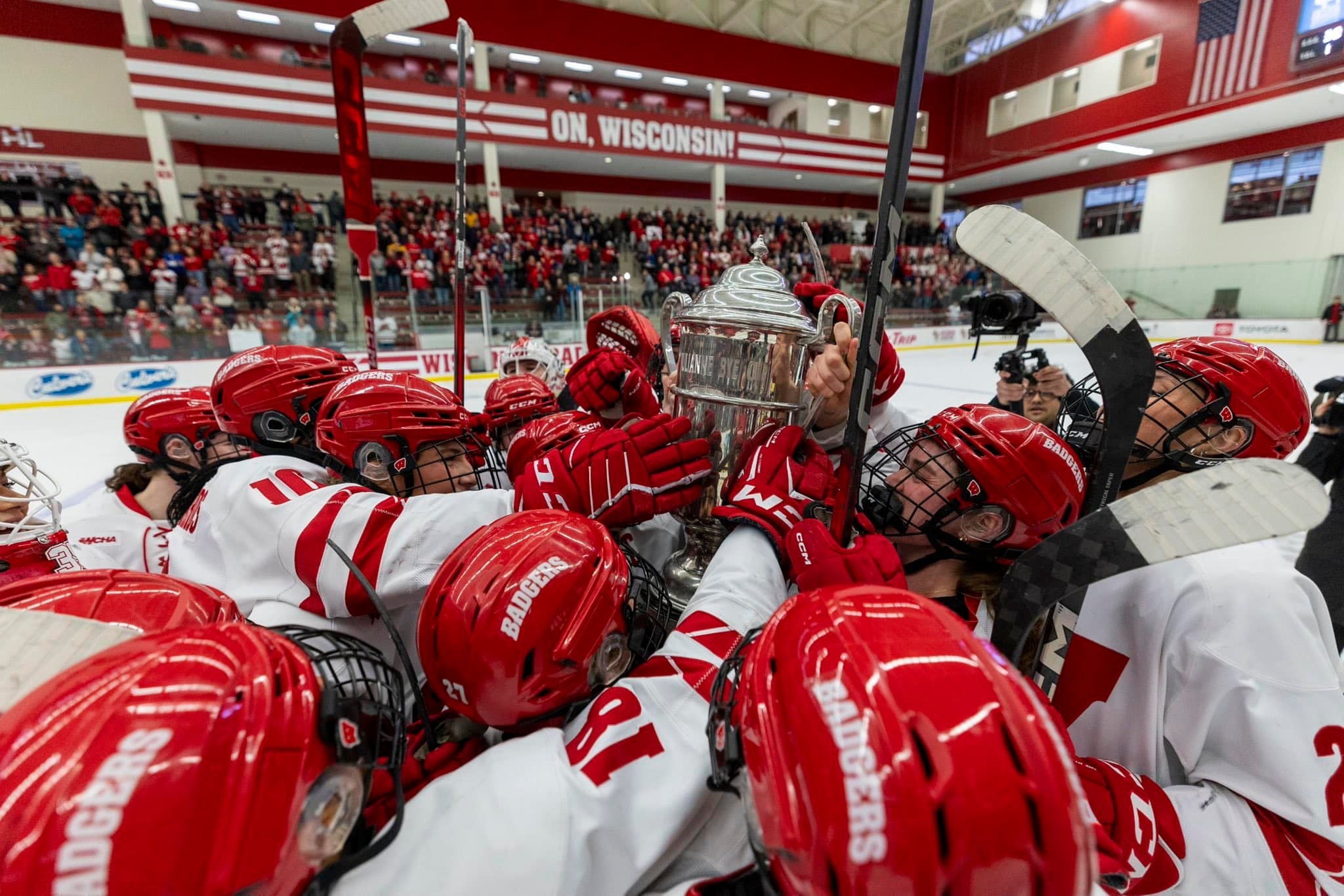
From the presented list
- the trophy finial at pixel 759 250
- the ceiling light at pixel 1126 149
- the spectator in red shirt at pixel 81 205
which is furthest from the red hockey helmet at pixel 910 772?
the ceiling light at pixel 1126 149

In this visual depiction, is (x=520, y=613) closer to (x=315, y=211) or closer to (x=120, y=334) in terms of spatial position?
(x=120, y=334)

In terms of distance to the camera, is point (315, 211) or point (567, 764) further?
point (315, 211)

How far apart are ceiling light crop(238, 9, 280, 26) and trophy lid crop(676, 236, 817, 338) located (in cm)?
1419

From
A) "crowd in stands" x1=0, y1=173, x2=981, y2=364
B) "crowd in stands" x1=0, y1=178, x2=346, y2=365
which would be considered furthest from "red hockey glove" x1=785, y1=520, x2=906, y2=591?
"crowd in stands" x1=0, y1=178, x2=346, y2=365

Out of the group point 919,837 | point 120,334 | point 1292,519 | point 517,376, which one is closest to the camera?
point 919,837

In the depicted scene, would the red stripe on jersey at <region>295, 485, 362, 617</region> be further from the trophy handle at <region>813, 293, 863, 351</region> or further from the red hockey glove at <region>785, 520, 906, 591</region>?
the trophy handle at <region>813, 293, 863, 351</region>

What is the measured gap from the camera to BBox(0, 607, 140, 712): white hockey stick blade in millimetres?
615

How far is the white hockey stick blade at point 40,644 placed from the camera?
0.61 metres

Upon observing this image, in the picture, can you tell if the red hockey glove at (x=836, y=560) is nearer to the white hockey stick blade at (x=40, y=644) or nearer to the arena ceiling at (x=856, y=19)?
the white hockey stick blade at (x=40, y=644)

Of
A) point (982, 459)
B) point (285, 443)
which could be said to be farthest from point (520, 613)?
point (285, 443)

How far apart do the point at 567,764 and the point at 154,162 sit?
525 inches

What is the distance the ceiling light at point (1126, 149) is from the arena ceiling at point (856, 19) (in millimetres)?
3021

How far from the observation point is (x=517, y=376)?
2.57 meters

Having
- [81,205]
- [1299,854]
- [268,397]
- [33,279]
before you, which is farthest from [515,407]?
[81,205]
